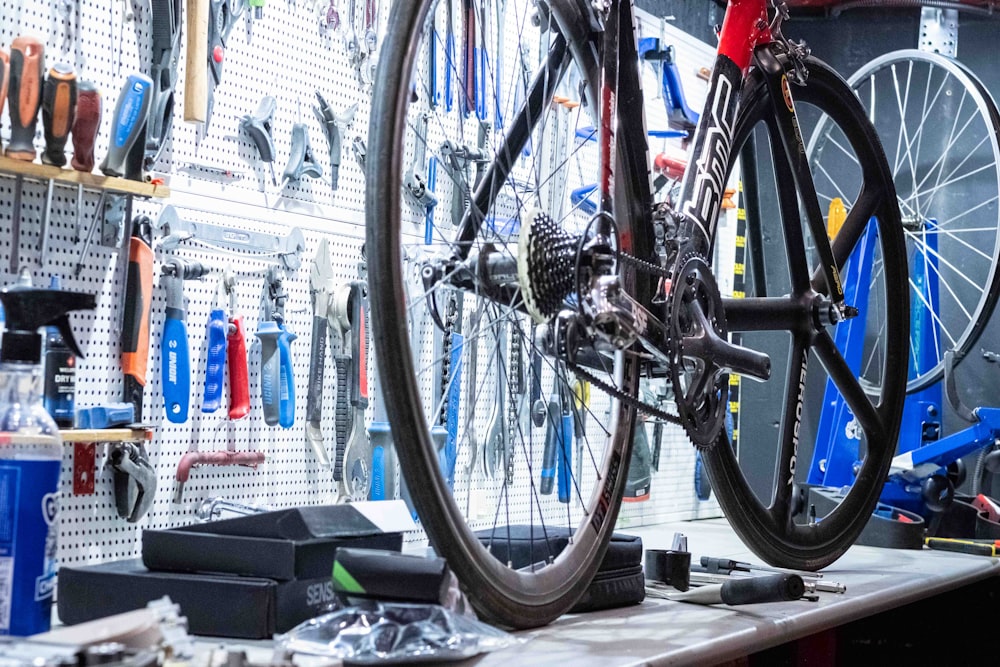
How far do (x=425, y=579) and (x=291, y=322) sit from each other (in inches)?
36.9

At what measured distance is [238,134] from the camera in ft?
6.33

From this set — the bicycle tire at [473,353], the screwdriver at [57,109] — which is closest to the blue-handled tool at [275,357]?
the bicycle tire at [473,353]

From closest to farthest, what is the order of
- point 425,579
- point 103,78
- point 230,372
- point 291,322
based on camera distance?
point 425,579
point 103,78
point 230,372
point 291,322

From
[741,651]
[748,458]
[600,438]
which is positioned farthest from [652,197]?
[748,458]

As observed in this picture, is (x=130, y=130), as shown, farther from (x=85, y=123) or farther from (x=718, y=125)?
(x=718, y=125)

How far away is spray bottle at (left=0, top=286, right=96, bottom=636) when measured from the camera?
1033 millimetres

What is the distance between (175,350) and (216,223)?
23 centimetres

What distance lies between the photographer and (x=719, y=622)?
5.03 feet

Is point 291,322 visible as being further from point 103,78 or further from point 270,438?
point 103,78

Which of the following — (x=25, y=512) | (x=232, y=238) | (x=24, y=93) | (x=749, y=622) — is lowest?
(x=749, y=622)

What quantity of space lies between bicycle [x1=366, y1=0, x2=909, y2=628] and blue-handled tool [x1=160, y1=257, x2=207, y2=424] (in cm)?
35

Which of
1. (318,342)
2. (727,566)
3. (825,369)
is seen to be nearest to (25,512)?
(318,342)

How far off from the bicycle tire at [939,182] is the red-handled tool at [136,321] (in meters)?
2.19

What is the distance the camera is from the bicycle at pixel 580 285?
4.18ft
